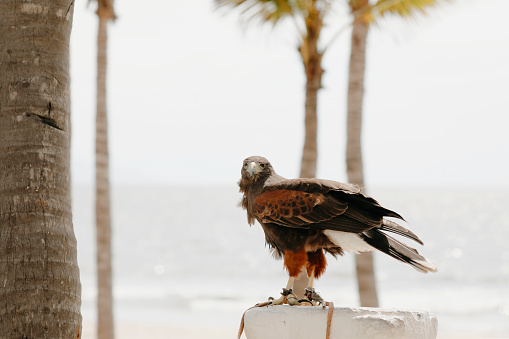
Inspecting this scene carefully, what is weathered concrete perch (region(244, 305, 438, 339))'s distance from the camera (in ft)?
11.9

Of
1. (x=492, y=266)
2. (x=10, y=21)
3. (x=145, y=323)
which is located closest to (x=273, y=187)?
(x=10, y=21)

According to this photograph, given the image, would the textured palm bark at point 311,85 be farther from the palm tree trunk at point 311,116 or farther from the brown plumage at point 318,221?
the brown plumage at point 318,221

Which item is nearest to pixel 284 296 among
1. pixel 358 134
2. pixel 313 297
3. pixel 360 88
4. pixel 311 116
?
pixel 313 297

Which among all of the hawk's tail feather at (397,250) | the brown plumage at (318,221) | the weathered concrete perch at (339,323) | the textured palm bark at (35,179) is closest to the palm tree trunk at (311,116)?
the brown plumage at (318,221)

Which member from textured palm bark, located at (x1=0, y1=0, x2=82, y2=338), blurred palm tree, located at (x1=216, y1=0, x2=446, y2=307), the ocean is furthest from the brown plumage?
blurred palm tree, located at (x1=216, y1=0, x2=446, y2=307)

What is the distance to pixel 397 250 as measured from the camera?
4.01 metres

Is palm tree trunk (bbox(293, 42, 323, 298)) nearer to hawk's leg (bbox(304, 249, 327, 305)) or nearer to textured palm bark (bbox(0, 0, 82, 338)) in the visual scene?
hawk's leg (bbox(304, 249, 327, 305))

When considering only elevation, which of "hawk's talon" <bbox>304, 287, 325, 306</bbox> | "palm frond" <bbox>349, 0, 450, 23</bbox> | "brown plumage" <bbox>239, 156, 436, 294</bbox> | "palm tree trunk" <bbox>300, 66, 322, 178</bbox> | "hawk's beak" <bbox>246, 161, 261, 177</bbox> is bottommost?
"hawk's talon" <bbox>304, 287, 325, 306</bbox>

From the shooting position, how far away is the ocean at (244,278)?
868 inches

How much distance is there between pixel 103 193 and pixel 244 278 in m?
24.4

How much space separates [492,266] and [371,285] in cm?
3178

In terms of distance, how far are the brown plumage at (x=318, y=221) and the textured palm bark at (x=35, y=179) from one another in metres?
1.25

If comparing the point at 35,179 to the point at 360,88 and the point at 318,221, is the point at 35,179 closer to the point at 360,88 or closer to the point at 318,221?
the point at 318,221

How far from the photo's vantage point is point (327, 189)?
4.06 m
